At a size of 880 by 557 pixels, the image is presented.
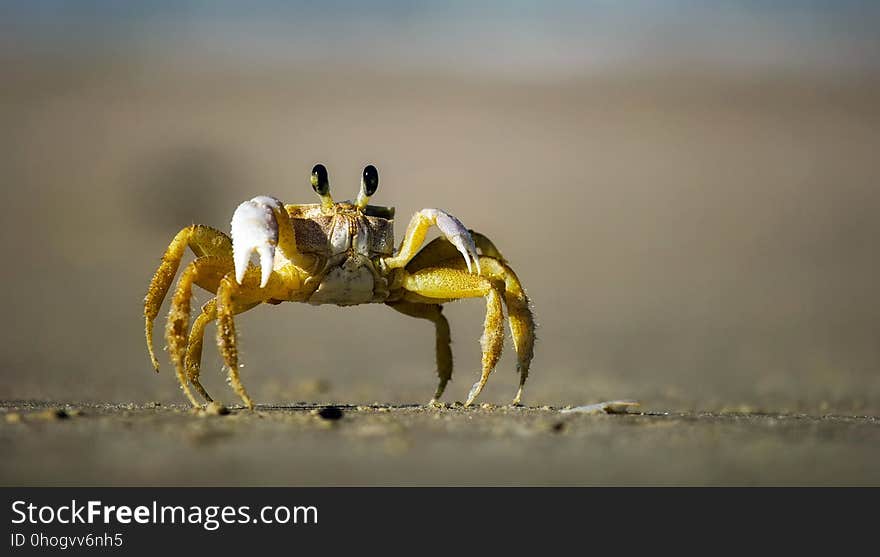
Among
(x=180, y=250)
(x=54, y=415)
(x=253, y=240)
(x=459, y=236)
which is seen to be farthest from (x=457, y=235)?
(x=54, y=415)

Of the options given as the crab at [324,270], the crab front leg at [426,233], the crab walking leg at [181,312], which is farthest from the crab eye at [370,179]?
the crab walking leg at [181,312]

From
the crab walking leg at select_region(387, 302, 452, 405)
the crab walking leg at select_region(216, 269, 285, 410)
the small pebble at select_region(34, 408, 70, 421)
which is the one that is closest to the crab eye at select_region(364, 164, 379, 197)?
the crab walking leg at select_region(387, 302, 452, 405)

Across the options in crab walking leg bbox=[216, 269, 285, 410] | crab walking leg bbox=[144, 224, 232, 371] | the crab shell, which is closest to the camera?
crab walking leg bbox=[216, 269, 285, 410]

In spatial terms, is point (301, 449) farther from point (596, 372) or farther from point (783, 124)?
point (783, 124)

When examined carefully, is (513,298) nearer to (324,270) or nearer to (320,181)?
Result: (324,270)

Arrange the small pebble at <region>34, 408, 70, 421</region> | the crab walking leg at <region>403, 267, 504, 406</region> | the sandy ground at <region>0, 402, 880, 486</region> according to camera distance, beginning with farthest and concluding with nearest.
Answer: the crab walking leg at <region>403, 267, 504, 406</region> < the small pebble at <region>34, 408, 70, 421</region> < the sandy ground at <region>0, 402, 880, 486</region>

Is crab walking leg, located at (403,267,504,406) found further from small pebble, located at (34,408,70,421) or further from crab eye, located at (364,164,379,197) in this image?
small pebble, located at (34,408,70,421)

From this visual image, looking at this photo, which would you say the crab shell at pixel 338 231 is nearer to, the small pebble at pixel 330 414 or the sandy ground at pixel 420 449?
the sandy ground at pixel 420 449

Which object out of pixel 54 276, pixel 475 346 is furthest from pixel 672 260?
pixel 54 276
